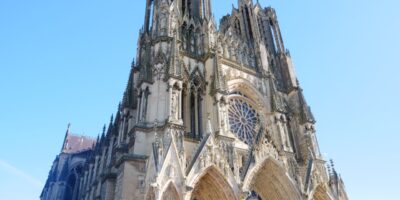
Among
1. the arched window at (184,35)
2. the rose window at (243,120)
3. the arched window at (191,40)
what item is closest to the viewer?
the rose window at (243,120)

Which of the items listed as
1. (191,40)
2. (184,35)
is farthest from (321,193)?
(184,35)

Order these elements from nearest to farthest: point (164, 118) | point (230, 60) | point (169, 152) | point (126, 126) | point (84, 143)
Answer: point (169, 152)
point (164, 118)
point (126, 126)
point (230, 60)
point (84, 143)

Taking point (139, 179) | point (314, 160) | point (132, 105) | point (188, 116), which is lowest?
point (139, 179)

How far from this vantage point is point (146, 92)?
1858cm

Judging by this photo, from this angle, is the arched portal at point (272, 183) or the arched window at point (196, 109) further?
the arched window at point (196, 109)

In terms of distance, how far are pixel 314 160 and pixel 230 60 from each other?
834 centimetres

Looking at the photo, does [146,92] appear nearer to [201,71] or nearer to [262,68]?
[201,71]

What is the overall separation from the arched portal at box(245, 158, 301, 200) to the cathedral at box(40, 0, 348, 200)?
0.06 m

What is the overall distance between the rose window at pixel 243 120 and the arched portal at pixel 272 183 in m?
2.20

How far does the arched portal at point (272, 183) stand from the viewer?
1888 centimetres

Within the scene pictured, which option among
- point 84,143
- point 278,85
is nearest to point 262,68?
point 278,85

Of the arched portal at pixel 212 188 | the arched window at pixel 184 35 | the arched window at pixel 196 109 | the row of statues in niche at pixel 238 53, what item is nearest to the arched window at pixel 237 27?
the row of statues in niche at pixel 238 53

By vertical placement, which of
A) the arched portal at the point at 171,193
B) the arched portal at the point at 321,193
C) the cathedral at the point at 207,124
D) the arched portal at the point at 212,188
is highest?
the cathedral at the point at 207,124

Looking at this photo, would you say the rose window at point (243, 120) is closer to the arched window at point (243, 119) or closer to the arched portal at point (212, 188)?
the arched window at point (243, 119)
